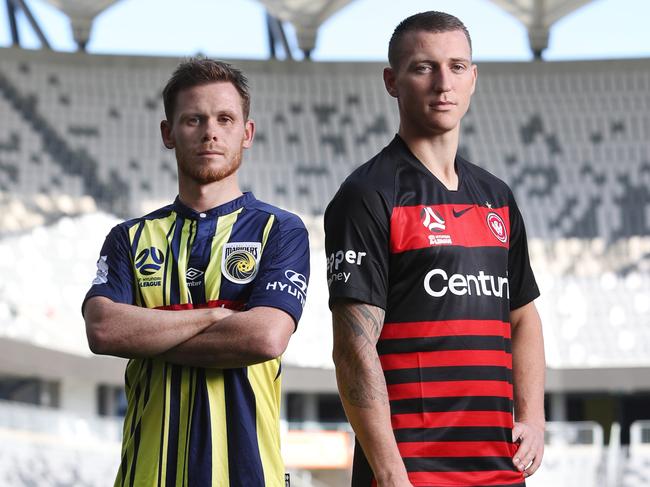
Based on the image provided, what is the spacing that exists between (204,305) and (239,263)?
6.0 inches

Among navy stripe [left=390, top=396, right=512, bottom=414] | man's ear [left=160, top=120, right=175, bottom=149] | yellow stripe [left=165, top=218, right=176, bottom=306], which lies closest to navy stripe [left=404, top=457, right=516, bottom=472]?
navy stripe [left=390, top=396, right=512, bottom=414]

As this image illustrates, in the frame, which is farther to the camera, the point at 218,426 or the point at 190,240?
the point at 190,240

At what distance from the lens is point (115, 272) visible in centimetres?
315

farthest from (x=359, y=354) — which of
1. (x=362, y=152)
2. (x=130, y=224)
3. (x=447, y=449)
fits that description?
(x=362, y=152)

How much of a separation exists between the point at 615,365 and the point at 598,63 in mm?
9865

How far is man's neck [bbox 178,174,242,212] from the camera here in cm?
319

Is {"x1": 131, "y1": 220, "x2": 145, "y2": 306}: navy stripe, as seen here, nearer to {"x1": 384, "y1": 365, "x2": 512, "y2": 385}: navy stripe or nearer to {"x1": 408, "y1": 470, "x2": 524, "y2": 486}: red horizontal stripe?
{"x1": 384, "y1": 365, "x2": 512, "y2": 385}: navy stripe

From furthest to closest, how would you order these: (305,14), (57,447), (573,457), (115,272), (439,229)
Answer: (305,14) → (573,457) → (57,447) → (115,272) → (439,229)

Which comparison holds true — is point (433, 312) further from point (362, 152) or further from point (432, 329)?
point (362, 152)

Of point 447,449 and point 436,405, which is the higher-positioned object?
point 436,405

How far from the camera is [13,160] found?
30.1 metres

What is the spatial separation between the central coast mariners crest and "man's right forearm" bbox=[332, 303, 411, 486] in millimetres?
384

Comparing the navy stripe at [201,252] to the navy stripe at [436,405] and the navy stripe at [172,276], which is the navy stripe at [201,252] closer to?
the navy stripe at [172,276]

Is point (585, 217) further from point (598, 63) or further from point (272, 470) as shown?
point (272, 470)
